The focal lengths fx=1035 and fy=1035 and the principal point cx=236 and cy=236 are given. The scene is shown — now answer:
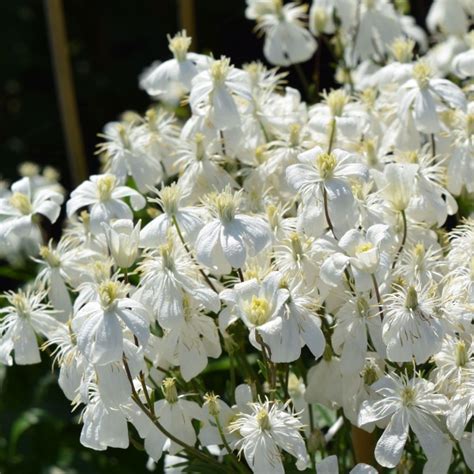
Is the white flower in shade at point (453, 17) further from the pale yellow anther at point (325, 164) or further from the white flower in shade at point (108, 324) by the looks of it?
the white flower in shade at point (108, 324)

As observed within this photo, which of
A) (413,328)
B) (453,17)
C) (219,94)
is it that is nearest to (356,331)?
(413,328)

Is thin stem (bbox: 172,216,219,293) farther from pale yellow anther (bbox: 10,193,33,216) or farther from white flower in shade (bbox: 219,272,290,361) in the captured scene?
pale yellow anther (bbox: 10,193,33,216)

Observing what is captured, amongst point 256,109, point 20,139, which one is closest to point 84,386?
point 256,109

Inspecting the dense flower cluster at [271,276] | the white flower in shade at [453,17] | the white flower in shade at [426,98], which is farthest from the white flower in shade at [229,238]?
the white flower in shade at [453,17]

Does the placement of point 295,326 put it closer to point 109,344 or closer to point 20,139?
point 109,344

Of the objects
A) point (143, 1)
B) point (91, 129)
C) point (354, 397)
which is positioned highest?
point (354, 397)

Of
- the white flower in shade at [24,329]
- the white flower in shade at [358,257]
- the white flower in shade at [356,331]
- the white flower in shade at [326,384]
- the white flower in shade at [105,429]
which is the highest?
the white flower in shade at [358,257]
